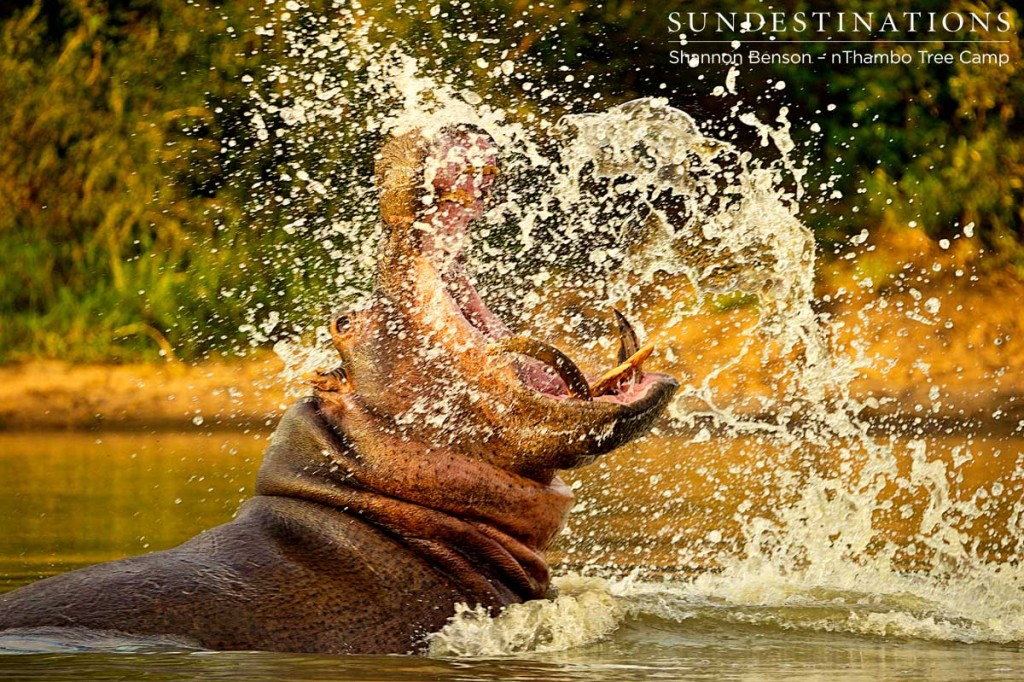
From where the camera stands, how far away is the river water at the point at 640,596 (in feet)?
14.0

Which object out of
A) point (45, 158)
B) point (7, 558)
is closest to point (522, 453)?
point (7, 558)

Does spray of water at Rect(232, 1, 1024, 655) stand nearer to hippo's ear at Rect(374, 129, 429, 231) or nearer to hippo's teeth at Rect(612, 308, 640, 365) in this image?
hippo's ear at Rect(374, 129, 429, 231)

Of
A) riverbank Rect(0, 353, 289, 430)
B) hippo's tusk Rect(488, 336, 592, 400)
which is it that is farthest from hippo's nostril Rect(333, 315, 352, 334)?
riverbank Rect(0, 353, 289, 430)

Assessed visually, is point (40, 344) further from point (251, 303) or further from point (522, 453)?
point (522, 453)

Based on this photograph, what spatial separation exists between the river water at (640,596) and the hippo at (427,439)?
0.47ft

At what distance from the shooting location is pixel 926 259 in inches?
510

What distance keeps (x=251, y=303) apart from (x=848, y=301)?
415 centimetres

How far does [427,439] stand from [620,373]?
1.69ft

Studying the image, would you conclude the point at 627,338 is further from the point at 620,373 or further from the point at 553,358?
the point at 553,358

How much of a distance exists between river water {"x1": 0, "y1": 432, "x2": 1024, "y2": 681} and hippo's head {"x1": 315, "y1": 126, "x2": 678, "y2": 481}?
0.45 metres

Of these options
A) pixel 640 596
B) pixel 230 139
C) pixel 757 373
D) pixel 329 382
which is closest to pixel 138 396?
pixel 230 139

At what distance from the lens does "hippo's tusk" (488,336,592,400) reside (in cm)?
461

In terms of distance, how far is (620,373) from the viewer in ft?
15.4

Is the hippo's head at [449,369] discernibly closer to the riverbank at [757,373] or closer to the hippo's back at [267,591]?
the hippo's back at [267,591]
